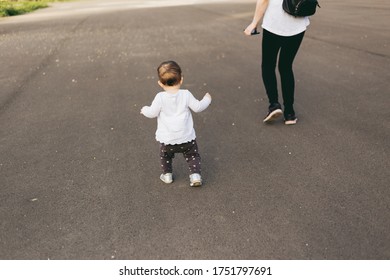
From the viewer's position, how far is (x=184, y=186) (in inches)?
146

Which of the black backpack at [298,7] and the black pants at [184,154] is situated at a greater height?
the black backpack at [298,7]

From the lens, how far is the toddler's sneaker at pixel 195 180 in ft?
11.9

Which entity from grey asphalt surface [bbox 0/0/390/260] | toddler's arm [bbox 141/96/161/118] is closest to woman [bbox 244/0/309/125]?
grey asphalt surface [bbox 0/0/390/260]

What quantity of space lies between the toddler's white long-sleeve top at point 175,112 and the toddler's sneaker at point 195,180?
1.08 feet

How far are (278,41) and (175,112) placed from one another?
179 centimetres

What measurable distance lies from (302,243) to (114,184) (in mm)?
Result: 1814

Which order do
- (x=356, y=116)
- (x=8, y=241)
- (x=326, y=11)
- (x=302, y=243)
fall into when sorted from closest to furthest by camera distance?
(x=302, y=243) < (x=8, y=241) < (x=356, y=116) < (x=326, y=11)

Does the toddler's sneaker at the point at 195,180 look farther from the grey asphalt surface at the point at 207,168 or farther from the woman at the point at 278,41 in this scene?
the woman at the point at 278,41

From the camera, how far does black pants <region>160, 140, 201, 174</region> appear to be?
142 inches

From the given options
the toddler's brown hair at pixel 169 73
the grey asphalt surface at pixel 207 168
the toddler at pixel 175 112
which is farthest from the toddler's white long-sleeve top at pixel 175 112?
the grey asphalt surface at pixel 207 168

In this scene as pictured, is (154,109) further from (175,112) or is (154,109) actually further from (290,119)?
(290,119)

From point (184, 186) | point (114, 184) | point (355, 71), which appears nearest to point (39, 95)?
point (114, 184)

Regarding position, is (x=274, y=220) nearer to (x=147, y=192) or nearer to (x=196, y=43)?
(x=147, y=192)
